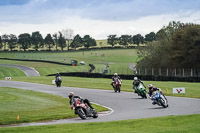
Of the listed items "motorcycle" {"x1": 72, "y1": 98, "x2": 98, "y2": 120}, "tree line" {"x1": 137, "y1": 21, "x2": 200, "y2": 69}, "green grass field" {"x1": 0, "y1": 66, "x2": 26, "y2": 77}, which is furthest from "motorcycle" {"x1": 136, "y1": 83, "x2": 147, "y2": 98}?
"green grass field" {"x1": 0, "y1": 66, "x2": 26, "y2": 77}

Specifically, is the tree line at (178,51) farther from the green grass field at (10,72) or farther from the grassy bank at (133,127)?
the grassy bank at (133,127)

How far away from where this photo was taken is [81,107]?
722 inches

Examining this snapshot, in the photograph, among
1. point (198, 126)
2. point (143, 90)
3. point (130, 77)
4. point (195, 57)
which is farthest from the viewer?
point (195, 57)

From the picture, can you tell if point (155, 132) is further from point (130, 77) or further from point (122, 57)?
point (122, 57)

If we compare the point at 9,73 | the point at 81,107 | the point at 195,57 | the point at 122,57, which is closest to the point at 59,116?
the point at 81,107

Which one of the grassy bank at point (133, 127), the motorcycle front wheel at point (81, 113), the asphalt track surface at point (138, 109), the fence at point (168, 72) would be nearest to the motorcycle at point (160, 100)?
the asphalt track surface at point (138, 109)

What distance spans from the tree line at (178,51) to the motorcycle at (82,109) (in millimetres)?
49532

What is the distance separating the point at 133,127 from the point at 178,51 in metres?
57.4

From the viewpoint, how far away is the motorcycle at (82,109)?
59.6ft

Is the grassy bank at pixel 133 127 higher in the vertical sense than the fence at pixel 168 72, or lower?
lower

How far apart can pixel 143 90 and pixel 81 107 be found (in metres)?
11.1

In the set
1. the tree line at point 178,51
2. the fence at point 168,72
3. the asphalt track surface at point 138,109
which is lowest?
the asphalt track surface at point 138,109

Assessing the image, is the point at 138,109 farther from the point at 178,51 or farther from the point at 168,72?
the point at 178,51

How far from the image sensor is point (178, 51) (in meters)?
70.7
